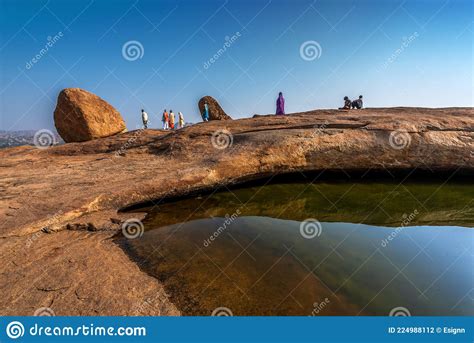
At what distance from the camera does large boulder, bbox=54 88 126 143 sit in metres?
→ 15.0

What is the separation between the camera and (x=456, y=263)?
5863mm

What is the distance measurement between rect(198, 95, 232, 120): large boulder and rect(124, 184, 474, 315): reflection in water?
1264 centimetres

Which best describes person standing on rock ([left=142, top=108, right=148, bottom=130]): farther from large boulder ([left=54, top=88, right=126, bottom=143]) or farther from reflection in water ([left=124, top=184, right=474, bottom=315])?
reflection in water ([left=124, top=184, right=474, bottom=315])

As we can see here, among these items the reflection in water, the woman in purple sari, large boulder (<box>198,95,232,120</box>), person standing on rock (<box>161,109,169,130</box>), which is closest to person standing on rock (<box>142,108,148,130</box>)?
person standing on rock (<box>161,109,169,130</box>)

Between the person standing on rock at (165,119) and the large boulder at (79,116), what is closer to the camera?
the large boulder at (79,116)

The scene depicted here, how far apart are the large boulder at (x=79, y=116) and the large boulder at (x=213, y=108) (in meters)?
7.39

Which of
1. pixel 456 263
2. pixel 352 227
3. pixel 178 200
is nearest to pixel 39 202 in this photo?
pixel 178 200

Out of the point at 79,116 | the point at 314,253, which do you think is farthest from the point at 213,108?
the point at 314,253

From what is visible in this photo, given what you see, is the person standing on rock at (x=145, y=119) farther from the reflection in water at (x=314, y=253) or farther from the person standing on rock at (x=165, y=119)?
the reflection in water at (x=314, y=253)

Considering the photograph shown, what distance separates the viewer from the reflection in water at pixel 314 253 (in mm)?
4535

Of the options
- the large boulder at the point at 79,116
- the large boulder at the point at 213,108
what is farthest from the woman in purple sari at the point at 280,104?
the large boulder at the point at 79,116

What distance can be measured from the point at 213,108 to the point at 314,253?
17.0 meters

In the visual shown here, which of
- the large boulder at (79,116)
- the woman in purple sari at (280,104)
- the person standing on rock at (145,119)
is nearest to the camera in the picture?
the large boulder at (79,116)

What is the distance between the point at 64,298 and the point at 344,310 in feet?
13.2
